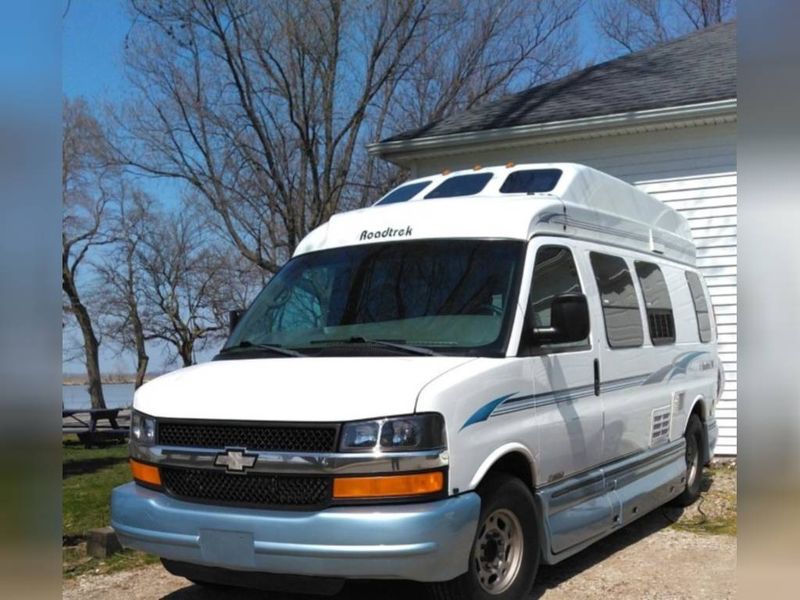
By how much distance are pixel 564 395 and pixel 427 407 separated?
152cm

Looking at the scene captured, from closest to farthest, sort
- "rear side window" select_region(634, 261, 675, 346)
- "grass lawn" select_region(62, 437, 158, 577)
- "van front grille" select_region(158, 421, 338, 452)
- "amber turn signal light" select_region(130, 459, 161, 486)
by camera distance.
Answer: "van front grille" select_region(158, 421, 338, 452) < "amber turn signal light" select_region(130, 459, 161, 486) < "grass lawn" select_region(62, 437, 158, 577) < "rear side window" select_region(634, 261, 675, 346)

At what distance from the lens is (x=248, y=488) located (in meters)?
4.23

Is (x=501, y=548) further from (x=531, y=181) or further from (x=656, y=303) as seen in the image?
(x=656, y=303)


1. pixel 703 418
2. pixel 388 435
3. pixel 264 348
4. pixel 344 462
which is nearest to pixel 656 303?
pixel 703 418

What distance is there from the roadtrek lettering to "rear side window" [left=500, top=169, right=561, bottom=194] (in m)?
0.93

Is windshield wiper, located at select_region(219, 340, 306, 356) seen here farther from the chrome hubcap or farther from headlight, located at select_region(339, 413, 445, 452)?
the chrome hubcap

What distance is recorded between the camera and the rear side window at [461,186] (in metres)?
6.21

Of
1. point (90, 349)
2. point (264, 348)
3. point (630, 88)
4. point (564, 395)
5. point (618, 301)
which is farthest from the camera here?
point (90, 349)

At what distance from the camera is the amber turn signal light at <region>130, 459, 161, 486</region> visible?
4594 millimetres

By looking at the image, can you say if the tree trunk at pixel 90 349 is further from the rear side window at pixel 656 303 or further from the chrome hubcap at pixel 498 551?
the chrome hubcap at pixel 498 551

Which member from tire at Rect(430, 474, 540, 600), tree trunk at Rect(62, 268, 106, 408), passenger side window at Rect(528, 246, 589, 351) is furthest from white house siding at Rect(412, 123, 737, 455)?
tree trunk at Rect(62, 268, 106, 408)

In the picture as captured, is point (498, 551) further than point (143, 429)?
No

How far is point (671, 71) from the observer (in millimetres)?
12562

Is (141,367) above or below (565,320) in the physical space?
below
